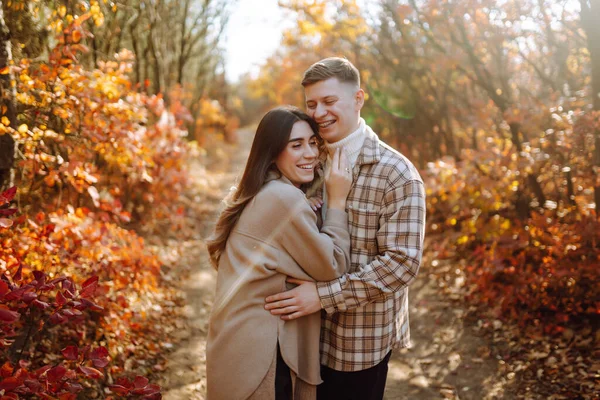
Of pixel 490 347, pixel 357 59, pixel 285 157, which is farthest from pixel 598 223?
pixel 357 59

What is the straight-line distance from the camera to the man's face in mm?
2705

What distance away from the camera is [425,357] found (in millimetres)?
4883

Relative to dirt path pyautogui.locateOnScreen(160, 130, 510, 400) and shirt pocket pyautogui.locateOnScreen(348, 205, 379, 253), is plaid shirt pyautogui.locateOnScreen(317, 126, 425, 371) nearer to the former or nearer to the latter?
shirt pocket pyautogui.locateOnScreen(348, 205, 379, 253)

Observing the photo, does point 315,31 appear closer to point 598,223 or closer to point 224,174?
point 224,174

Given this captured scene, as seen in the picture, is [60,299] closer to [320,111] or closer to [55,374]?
[55,374]

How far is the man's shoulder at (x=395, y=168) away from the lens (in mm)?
2521

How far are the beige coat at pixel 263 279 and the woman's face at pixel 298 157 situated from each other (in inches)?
5.3

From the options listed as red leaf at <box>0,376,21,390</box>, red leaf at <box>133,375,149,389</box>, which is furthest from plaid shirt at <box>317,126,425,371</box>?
red leaf at <box>0,376,21,390</box>

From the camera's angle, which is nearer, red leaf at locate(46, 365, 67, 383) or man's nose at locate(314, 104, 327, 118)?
red leaf at locate(46, 365, 67, 383)

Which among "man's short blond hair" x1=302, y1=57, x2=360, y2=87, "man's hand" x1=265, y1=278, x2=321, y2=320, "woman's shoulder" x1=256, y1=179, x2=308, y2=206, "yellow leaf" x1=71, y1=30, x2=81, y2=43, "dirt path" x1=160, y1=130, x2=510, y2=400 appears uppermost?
"yellow leaf" x1=71, y1=30, x2=81, y2=43

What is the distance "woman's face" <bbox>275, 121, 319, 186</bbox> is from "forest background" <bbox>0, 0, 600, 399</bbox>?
3.96 ft

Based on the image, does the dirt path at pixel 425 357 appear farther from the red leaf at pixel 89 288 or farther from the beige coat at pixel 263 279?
the beige coat at pixel 263 279

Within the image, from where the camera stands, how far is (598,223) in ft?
14.6

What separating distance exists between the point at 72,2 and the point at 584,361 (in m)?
5.61
